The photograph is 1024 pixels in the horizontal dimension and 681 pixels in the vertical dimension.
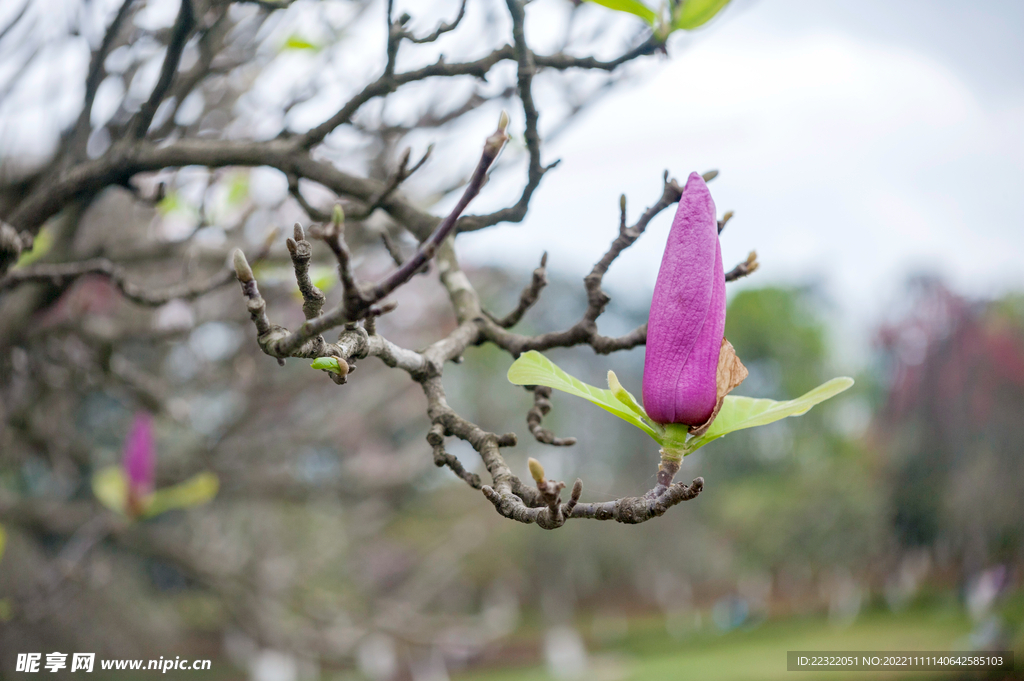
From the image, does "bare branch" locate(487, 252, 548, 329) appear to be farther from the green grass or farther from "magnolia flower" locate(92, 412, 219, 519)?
the green grass

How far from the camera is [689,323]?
821 mm

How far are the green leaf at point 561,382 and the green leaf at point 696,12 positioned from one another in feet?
2.06

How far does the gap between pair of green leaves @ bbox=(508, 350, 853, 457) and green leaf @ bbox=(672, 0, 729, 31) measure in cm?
61

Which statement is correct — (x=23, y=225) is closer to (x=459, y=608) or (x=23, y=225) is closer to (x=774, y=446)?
(x=459, y=608)

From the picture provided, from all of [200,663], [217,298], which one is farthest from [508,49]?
[217,298]

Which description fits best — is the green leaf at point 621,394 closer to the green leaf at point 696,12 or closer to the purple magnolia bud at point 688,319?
the purple magnolia bud at point 688,319

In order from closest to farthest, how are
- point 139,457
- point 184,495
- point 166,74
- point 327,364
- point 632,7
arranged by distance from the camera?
point 327,364 < point 632,7 < point 166,74 < point 184,495 < point 139,457

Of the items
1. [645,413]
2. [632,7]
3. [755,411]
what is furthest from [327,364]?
[632,7]

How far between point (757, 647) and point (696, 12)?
1610 centimetres

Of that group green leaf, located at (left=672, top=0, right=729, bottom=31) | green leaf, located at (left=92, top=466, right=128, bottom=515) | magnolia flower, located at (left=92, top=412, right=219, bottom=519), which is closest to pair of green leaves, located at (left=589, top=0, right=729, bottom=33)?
green leaf, located at (left=672, top=0, right=729, bottom=31)

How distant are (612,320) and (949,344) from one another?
38.5ft

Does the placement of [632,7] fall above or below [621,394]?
above

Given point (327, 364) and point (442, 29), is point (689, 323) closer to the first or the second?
point (327, 364)
